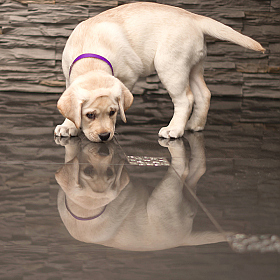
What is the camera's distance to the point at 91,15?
177 inches

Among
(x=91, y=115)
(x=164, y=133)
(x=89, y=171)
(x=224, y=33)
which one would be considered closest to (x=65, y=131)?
(x=91, y=115)

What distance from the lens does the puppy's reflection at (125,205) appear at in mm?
1243

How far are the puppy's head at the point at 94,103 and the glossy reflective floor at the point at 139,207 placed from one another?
0.10 meters

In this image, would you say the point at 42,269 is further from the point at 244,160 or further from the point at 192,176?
the point at 244,160

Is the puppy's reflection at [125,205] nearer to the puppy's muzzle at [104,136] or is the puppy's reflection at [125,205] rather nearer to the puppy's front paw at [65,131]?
Answer: the puppy's muzzle at [104,136]

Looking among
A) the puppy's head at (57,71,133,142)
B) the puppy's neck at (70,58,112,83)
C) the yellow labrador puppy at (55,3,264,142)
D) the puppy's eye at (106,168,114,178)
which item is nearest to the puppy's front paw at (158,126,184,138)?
the yellow labrador puppy at (55,3,264,142)

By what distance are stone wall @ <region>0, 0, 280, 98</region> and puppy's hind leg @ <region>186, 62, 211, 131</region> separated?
1.72 m

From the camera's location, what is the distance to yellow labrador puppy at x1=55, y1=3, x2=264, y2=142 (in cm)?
257

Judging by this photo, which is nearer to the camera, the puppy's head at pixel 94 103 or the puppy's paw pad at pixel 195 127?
the puppy's head at pixel 94 103

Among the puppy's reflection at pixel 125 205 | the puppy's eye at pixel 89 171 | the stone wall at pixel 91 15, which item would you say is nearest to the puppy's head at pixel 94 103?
the puppy's reflection at pixel 125 205

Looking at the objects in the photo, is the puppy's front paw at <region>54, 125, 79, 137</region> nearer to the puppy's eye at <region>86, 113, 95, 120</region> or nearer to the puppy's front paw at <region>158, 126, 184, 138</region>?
the puppy's eye at <region>86, 113, 95, 120</region>

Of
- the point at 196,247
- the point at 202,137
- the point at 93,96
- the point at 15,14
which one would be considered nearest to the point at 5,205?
the point at 196,247

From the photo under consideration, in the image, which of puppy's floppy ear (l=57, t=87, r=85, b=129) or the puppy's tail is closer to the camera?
puppy's floppy ear (l=57, t=87, r=85, b=129)

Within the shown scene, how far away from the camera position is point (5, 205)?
4.73 ft
